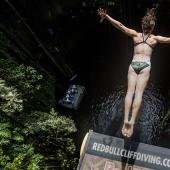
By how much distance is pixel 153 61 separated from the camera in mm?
13477

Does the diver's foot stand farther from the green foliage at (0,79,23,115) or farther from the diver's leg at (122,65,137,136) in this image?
the green foliage at (0,79,23,115)

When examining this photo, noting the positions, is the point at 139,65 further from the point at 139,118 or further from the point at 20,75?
the point at 20,75

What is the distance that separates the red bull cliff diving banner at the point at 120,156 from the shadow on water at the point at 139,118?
88.1 inches

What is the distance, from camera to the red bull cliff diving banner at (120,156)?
25.6ft

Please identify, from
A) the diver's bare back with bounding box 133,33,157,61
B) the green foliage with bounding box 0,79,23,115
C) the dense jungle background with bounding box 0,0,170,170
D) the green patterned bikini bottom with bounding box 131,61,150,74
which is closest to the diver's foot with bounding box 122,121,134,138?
the green patterned bikini bottom with bounding box 131,61,150,74

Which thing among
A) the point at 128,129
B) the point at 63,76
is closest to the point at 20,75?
the point at 63,76

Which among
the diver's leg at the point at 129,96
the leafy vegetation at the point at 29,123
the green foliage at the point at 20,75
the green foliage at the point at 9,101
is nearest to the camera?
the diver's leg at the point at 129,96

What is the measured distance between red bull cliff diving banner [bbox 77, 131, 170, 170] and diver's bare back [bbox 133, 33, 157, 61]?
200cm

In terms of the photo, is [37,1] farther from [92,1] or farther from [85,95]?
[85,95]

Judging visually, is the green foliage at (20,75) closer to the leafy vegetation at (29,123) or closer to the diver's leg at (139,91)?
the leafy vegetation at (29,123)

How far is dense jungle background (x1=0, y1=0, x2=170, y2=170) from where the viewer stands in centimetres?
941

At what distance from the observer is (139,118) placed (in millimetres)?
11008

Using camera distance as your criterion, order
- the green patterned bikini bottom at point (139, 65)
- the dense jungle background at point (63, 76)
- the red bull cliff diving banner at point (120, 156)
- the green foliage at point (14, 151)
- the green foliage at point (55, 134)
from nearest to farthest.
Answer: the red bull cliff diving banner at point (120, 156), the green foliage at point (14, 151), the green patterned bikini bottom at point (139, 65), the dense jungle background at point (63, 76), the green foliage at point (55, 134)

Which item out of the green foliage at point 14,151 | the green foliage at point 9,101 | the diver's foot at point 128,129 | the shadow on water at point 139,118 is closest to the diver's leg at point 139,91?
the diver's foot at point 128,129
